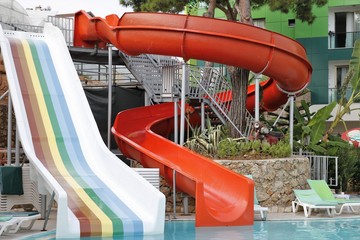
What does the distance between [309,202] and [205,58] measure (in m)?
4.27

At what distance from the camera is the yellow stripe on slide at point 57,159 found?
11.9 meters

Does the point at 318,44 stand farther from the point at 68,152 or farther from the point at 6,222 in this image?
the point at 6,222

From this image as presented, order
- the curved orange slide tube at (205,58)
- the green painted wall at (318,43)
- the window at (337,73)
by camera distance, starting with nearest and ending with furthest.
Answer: the curved orange slide tube at (205,58)
the green painted wall at (318,43)
the window at (337,73)

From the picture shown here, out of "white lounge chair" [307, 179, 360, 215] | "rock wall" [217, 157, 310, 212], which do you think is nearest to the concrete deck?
"white lounge chair" [307, 179, 360, 215]

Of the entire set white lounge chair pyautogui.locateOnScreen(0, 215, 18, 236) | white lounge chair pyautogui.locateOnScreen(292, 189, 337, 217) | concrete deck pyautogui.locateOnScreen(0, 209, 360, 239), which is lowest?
concrete deck pyautogui.locateOnScreen(0, 209, 360, 239)

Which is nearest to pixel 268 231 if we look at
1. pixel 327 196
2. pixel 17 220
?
pixel 327 196

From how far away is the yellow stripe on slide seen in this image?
467 inches

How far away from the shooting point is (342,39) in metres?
33.2

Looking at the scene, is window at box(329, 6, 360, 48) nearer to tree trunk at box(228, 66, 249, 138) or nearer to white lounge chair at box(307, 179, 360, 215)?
tree trunk at box(228, 66, 249, 138)

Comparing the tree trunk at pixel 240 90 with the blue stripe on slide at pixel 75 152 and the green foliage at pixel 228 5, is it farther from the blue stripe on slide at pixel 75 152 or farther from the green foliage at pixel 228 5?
the blue stripe on slide at pixel 75 152

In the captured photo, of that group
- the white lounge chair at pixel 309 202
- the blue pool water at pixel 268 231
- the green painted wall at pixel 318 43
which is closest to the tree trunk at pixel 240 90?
the white lounge chair at pixel 309 202

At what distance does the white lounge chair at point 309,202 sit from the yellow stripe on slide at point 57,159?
18.2 feet

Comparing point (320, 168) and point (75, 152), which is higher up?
point (75, 152)

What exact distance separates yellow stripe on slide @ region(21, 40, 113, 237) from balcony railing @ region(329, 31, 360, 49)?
19.5 m
